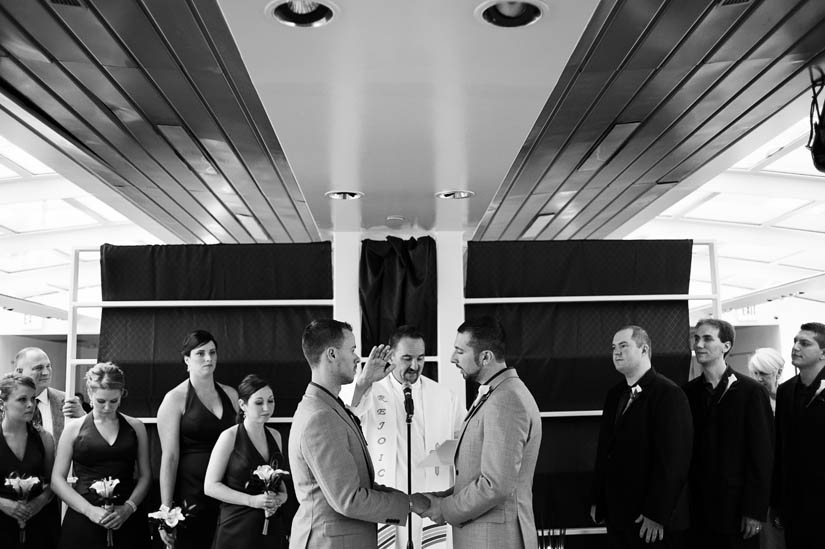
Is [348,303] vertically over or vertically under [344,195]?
under

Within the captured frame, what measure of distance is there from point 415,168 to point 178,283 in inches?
93.5

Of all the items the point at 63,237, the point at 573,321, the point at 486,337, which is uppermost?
the point at 63,237

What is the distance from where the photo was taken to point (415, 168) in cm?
470

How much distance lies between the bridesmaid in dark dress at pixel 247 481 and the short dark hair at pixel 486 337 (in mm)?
1479

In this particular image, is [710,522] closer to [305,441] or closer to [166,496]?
[305,441]

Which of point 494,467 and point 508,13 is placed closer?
point 508,13

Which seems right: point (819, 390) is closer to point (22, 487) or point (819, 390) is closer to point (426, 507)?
point (426, 507)

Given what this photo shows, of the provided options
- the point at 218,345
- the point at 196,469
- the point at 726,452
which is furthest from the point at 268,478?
the point at 726,452

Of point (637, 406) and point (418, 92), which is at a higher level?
point (418, 92)

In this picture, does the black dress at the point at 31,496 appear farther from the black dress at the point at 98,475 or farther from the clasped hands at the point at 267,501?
the clasped hands at the point at 267,501

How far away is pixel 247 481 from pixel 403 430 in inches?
41.1

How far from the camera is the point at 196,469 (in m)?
5.13

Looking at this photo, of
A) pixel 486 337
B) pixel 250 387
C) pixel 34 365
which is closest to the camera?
pixel 486 337

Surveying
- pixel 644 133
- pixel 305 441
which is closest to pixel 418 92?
pixel 305 441
